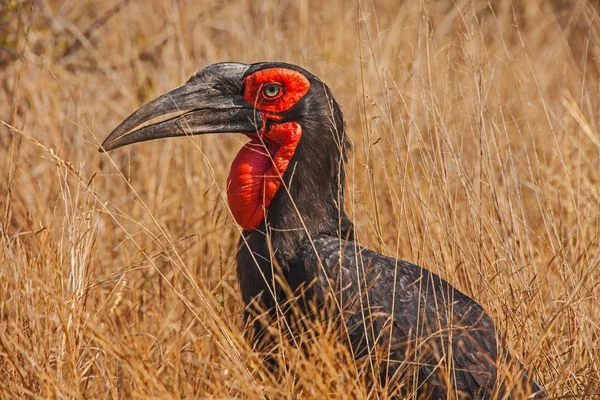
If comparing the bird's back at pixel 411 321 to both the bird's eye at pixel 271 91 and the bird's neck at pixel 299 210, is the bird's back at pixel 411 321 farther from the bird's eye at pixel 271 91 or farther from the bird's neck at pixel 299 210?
the bird's eye at pixel 271 91

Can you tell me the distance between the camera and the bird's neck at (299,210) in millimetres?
2947

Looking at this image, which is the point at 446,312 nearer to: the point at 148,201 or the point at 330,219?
the point at 330,219

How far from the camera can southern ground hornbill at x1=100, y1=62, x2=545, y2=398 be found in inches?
107

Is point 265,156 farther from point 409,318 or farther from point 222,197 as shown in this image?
point 409,318

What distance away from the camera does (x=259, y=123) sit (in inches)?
121

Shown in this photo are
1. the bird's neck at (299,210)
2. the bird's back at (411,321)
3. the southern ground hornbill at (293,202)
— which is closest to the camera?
the bird's back at (411,321)

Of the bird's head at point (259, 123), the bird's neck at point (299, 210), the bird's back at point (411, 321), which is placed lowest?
the bird's back at point (411, 321)

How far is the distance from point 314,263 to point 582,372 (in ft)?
2.96

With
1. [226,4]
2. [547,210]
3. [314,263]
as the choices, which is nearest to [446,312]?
[314,263]

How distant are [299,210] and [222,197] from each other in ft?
0.91

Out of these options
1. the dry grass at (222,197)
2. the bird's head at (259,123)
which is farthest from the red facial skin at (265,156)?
the dry grass at (222,197)

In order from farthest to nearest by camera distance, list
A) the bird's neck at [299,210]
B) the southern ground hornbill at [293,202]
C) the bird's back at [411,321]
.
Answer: the bird's neck at [299,210] < the southern ground hornbill at [293,202] < the bird's back at [411,321]

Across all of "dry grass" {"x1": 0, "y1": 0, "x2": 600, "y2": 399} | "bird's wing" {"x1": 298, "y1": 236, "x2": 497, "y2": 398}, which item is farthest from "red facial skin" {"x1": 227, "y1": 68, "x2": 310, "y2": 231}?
"bird's wing" {"x1": 298, "y1": 236, "x2": 497, "y2": 398}

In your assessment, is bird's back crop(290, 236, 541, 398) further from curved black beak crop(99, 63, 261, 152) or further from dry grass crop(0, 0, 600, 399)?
curved black beak crop(99, 63, 261, 152)
